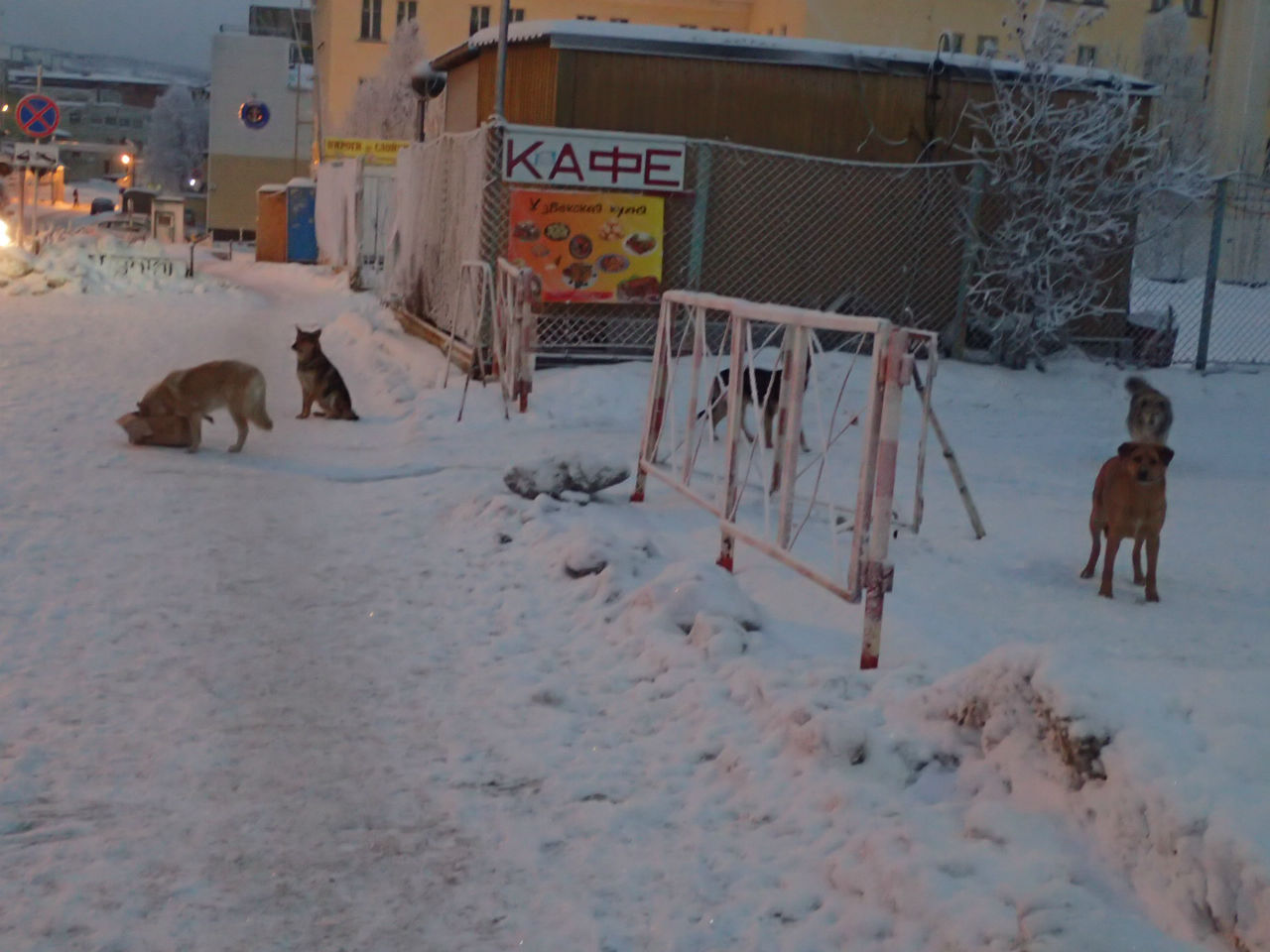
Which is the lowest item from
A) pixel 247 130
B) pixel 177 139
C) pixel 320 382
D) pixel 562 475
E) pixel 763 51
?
pixel 562 475

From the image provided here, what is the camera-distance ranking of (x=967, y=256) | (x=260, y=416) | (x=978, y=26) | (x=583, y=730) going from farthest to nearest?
(x=978, y=26)
(x=967, y=256)
(x=260, y=416)
(x=583, y=730)

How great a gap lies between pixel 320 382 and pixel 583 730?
7016 millimetres

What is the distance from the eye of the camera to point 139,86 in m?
169

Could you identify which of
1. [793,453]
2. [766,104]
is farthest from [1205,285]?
[793,453]

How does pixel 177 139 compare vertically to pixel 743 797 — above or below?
above

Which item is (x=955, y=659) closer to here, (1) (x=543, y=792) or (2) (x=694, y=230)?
(1) (x=543, y=792)

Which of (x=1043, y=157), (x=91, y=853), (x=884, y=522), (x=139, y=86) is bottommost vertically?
(x=91, y=853)

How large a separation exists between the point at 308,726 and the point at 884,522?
2.05 meters

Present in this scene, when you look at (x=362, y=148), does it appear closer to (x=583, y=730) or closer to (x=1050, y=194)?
(x=1050, y=194)

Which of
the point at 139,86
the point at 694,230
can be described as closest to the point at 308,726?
the point at 694,230

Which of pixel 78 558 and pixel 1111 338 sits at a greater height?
pixel 1111 338

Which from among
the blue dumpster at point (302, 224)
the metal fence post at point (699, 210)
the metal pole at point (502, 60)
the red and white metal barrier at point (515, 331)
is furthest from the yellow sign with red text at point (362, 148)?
the red and white metal barrier at point (515, 331)

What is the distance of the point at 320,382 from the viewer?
1119cm

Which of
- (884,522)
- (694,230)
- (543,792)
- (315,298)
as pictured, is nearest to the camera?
(543,792)
